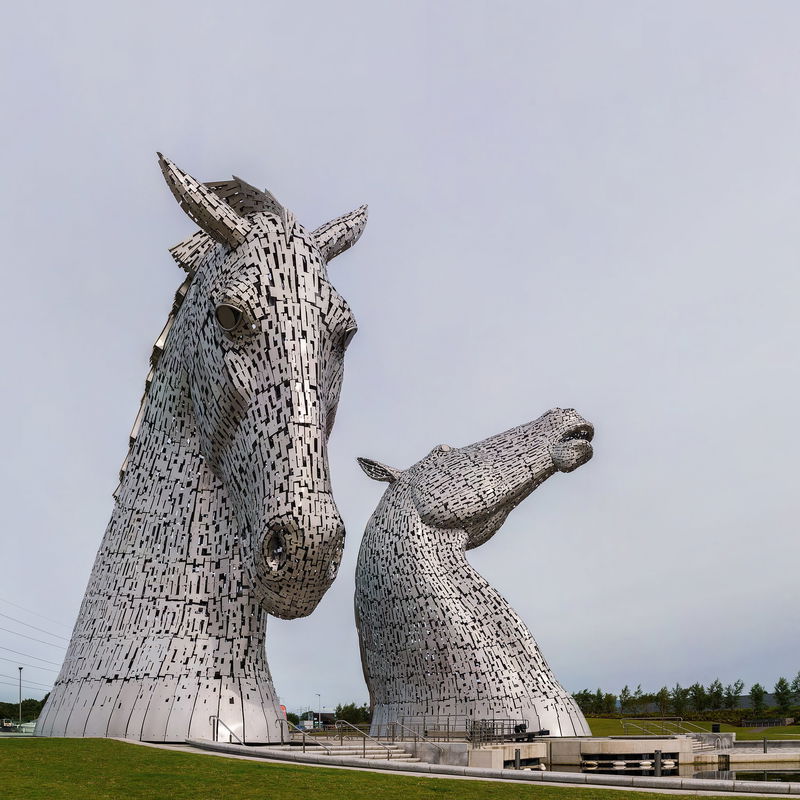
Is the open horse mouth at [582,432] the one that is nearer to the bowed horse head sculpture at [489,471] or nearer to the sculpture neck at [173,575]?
the bowed horse head sculpture at [489,471]

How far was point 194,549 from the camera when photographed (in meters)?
7.86

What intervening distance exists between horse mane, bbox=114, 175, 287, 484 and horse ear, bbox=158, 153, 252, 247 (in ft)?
2.96

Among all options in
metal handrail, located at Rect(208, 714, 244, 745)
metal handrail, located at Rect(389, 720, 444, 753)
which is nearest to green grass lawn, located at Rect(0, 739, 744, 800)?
metal handrail, located at Rect(208, 714, 244, 745)

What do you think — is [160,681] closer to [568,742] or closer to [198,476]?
[198,476]

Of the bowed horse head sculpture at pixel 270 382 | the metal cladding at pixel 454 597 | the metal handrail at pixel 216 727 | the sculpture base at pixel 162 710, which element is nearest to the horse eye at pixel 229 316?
the bowed horse head sculpture at pixel 270 382

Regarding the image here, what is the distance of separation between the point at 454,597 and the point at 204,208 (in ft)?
37.5

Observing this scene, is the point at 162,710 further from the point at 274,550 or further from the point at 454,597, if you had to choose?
the point at 454,597

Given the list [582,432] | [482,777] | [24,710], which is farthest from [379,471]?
[24,710]

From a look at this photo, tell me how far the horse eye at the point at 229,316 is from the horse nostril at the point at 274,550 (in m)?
1.69

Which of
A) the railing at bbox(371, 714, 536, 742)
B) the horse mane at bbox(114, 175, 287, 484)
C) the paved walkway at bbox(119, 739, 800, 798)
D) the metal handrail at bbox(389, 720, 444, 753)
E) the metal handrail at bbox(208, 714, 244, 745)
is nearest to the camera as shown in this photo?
the paved walkway at bbox(119, 739, 800, 798)

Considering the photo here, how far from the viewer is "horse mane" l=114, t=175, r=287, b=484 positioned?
28.7 ft

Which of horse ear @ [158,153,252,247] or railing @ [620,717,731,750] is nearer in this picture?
horse ear @ [158,153,252,247]

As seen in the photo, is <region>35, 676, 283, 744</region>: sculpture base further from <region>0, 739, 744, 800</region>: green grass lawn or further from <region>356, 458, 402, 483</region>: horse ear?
<region>356, 458, 402, 483</region>: horse ear

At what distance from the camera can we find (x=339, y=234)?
8.48m
